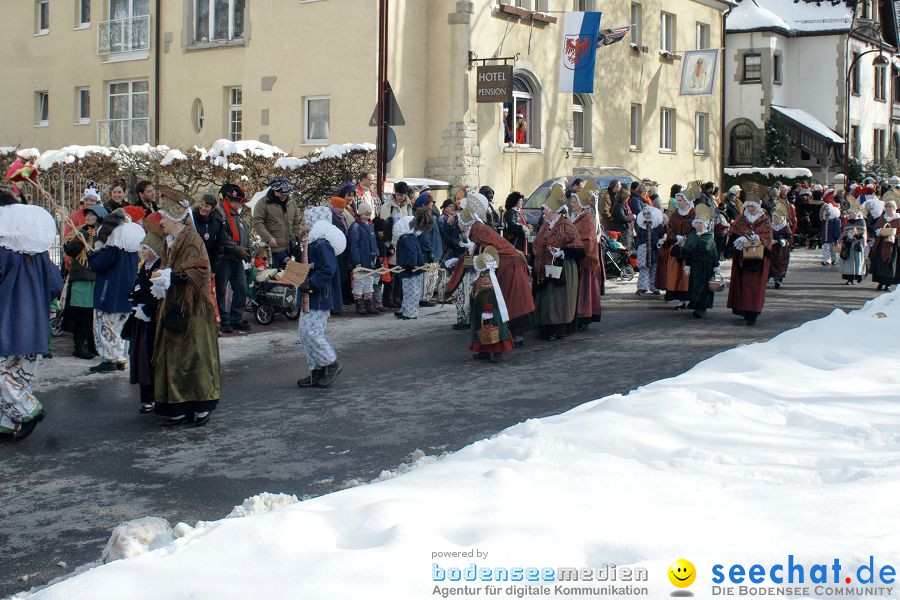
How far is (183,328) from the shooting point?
848 cm

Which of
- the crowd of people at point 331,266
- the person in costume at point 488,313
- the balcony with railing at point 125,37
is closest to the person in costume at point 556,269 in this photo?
the crowd of people at point 331,266

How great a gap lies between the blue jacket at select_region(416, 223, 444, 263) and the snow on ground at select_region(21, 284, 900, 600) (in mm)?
8792

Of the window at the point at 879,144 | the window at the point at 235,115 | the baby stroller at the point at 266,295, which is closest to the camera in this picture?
the baby stroller at the point at 266,295

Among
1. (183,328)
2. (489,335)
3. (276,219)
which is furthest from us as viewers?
(276,219)

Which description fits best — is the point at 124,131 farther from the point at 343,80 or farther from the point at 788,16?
the point at 788,16

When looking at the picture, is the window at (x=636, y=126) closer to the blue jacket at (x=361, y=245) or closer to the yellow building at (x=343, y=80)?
the yellow building at (x=343, y=80)

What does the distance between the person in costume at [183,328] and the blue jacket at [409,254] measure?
7199mm

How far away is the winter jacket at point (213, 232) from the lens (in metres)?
13.5

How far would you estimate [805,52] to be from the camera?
51062 millimetres

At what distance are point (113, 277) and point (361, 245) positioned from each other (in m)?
5.49

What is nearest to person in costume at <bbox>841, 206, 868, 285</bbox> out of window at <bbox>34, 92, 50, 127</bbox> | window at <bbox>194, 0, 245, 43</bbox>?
window at <bbox>194, 0, 245, 43</bbox>

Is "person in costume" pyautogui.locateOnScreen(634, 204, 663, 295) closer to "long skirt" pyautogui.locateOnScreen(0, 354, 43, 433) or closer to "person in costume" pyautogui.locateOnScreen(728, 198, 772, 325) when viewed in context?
"person in costume" pyautogui.locateOnScreen(728, 198, 772, 325)

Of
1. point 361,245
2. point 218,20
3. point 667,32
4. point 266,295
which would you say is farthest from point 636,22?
point 266,295

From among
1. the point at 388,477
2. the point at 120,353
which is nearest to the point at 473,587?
the point at 388,477
